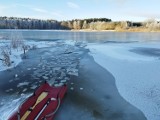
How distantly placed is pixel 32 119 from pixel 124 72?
17.9 ft

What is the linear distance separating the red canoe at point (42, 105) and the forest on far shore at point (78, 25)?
74.4 metres

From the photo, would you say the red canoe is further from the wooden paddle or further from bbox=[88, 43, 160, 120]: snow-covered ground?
bbox=[88, 43, 160, 120]: snow-covered ground

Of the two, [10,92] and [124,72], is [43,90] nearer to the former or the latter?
[10,92]

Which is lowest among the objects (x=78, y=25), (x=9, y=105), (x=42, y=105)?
(x=9, y=105)

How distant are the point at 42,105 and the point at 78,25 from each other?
97.8 meters

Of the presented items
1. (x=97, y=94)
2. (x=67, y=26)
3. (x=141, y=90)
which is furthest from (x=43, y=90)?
(x=67, y=26)

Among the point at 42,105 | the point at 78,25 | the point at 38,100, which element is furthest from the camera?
the point at 78,25

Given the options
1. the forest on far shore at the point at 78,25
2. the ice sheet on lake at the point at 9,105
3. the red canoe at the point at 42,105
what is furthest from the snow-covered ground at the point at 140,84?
the forest on far shore at the point at 78,25

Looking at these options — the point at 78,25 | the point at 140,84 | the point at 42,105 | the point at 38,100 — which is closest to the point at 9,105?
the point at 38,100

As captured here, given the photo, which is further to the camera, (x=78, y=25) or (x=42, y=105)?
(x=78, y=25)

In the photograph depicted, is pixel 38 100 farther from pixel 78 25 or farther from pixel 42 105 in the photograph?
pixel 78 25

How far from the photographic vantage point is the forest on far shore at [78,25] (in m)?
79.0

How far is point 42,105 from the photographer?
17.5 ft

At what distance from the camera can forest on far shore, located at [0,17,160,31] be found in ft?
259
